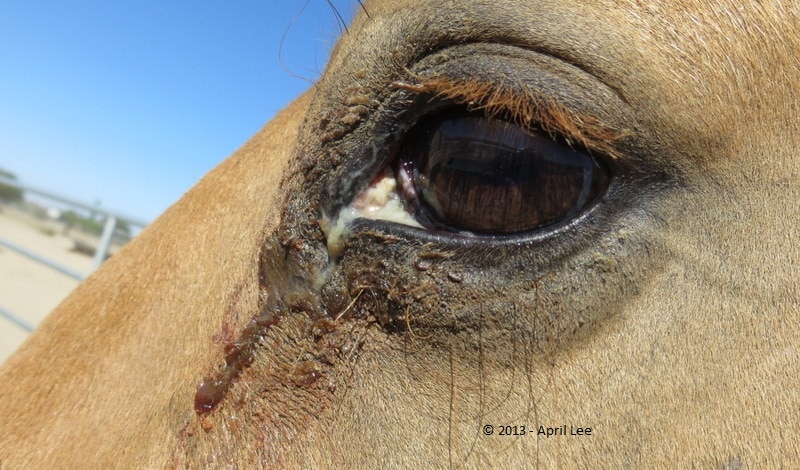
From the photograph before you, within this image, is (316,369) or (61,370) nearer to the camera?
(316,369)

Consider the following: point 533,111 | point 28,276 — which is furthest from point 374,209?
point 28,276

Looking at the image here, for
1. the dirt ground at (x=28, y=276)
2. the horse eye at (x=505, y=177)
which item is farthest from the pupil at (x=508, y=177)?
the dirt ground at (x=28, y=276)

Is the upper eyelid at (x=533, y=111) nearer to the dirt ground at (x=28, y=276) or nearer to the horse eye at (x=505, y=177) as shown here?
the horse eye at (x=505, y=177)

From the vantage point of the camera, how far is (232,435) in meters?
1.42

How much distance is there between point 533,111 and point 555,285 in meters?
0.37

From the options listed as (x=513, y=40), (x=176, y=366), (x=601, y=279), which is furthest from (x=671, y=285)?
(x=176, y=366)

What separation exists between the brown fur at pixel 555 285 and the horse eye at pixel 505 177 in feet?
0.17

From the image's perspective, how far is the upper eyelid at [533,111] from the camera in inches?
50.2

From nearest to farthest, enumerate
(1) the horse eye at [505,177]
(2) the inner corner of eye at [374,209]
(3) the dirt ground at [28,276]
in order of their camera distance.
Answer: (1) the horse eye at [505,177] < (2) the inner corner of eye at [374,209] < (3) the dirt ground at [28,276]

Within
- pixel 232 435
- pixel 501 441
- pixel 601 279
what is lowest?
pixel 501 441

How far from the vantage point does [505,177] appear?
134 centimetres

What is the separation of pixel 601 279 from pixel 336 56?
874mm

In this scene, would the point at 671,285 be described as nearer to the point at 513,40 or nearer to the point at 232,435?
the point at 513,40

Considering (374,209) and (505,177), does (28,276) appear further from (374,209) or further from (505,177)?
(505,177)
